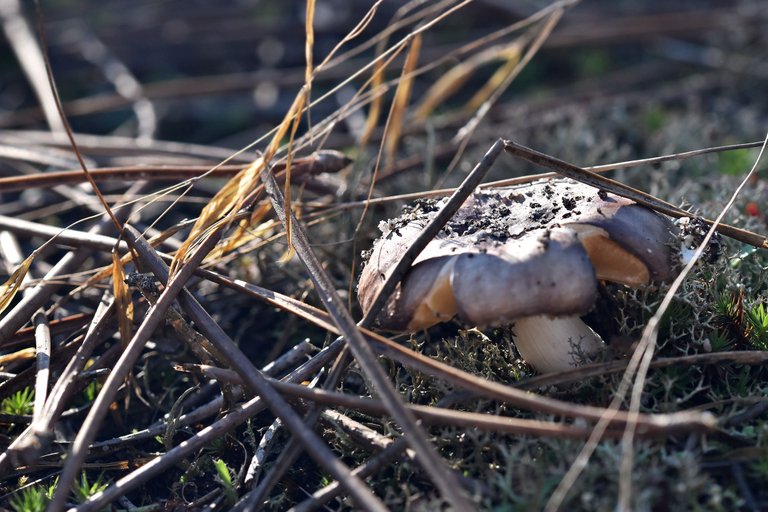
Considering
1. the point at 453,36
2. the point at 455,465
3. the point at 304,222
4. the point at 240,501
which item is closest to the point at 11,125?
the point at 304,222

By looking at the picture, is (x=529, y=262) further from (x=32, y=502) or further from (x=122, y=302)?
(x=32, y=502)

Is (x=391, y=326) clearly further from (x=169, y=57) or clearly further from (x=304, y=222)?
(x=169, y=57)

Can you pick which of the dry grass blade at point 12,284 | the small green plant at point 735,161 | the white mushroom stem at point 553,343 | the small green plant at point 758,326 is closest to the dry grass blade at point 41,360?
the dry grass blade at point 12,284

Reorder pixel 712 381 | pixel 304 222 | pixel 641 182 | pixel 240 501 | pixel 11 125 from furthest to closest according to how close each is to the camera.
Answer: pixel 11 125 < pixel 641 182 < pixel 304 222 < pixel 712 381 < pixel 240 501

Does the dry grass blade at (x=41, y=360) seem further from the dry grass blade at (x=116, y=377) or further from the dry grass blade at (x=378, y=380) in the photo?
the dry grass blade at (x=378, y=380)

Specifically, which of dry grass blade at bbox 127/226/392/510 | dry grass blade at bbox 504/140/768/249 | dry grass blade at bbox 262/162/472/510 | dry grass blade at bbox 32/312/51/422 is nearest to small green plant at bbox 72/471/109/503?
dry grass blade at bbox 32/312/51/422

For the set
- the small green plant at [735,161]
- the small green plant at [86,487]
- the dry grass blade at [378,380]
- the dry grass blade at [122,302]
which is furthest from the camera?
the small green plant at [735,161]
